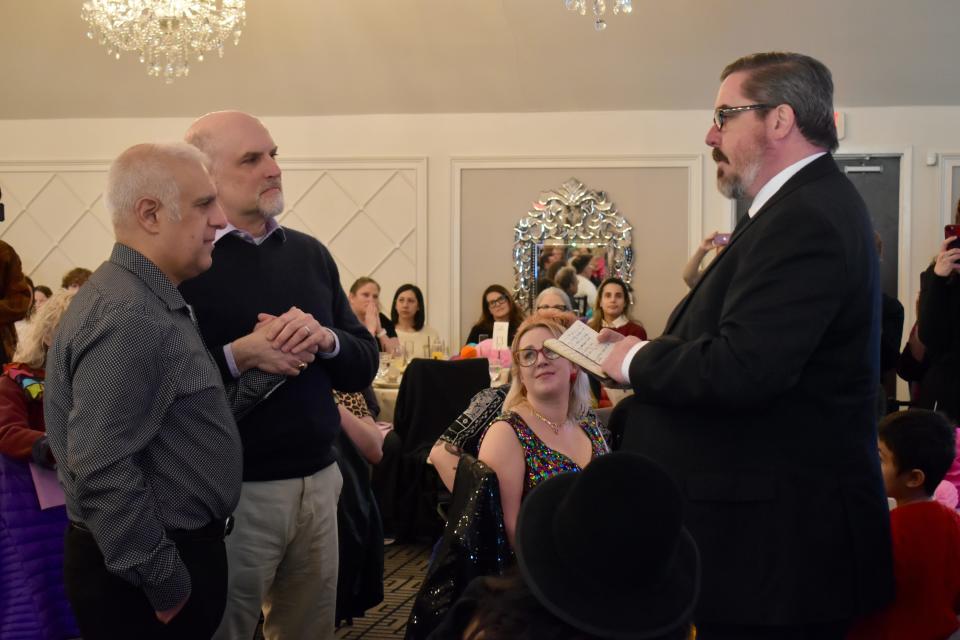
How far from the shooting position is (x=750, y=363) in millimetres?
1673

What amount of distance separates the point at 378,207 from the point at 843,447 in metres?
7.13

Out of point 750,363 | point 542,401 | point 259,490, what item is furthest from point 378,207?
point 750,363

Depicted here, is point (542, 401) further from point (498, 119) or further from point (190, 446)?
point (498, 119)

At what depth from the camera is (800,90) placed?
187 centimetres

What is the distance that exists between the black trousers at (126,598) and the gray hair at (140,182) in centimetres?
58

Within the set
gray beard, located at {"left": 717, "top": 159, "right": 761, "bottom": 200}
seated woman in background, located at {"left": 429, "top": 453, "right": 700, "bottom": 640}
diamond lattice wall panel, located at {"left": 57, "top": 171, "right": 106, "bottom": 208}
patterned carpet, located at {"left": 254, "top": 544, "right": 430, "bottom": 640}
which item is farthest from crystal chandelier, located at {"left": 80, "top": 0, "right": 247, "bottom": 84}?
seated woman in background, located at {"left": 429, "top": 453, "right": 700, "bottom": 640}

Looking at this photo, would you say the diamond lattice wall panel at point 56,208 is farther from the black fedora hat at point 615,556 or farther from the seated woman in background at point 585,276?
the black fedora hat at point 615,556

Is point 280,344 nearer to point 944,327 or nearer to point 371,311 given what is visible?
point 944,327

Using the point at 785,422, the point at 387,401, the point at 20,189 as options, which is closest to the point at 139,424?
the point at 785,422

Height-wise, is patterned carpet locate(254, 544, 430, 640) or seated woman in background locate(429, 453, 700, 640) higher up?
seated woman in background locate(429, 453, 700, 640)

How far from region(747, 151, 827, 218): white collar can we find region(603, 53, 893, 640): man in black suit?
0.11 feet

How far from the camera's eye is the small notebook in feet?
6.32

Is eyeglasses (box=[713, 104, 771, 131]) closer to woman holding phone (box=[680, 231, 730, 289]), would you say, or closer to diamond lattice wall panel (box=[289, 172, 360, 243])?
woman holding phone (box=[680, 231, 730, 289])

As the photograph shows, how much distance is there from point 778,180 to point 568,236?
665 cm
